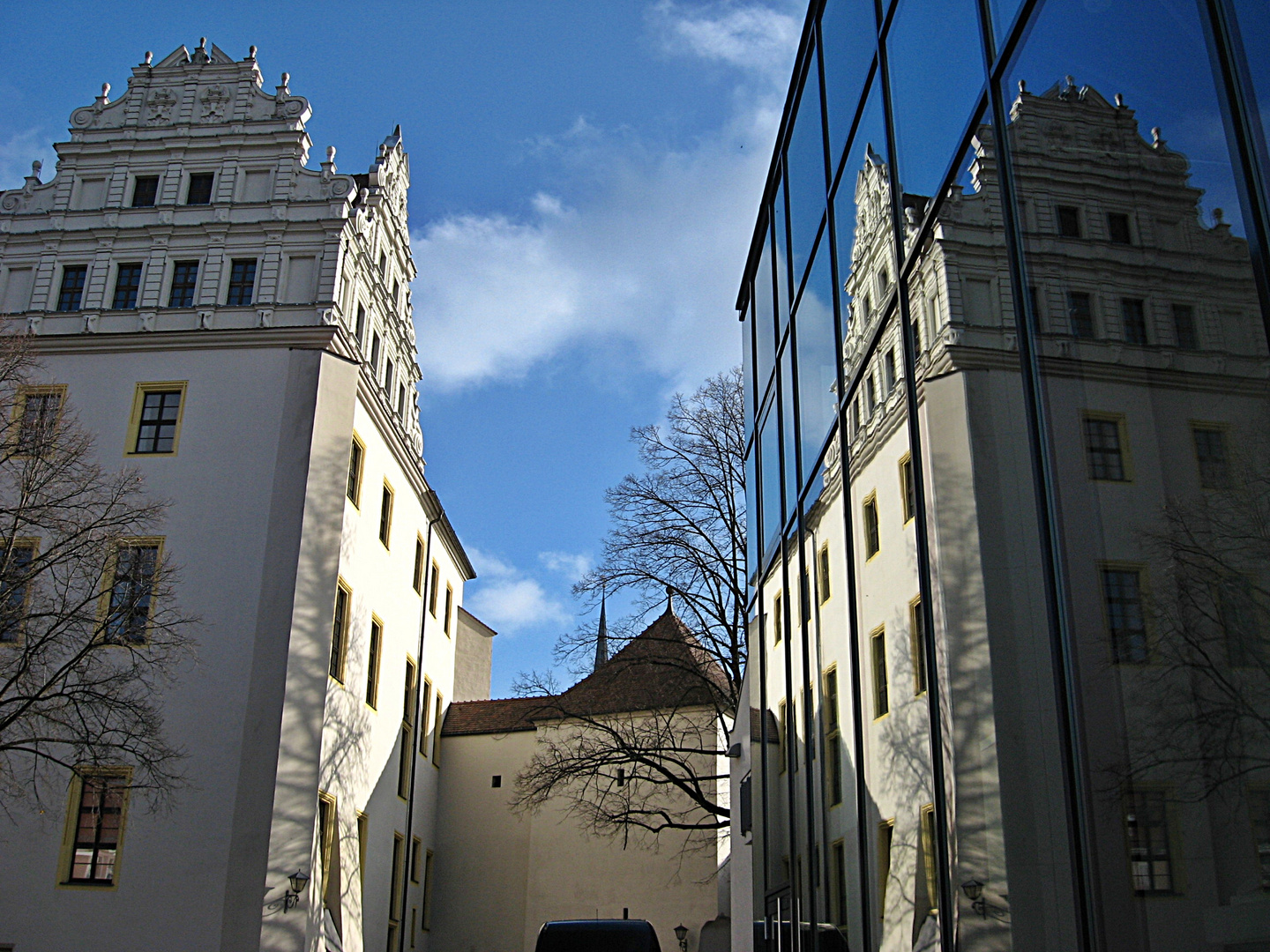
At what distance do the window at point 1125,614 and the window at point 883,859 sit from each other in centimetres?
304

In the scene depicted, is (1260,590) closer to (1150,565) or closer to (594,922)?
(1150,565)

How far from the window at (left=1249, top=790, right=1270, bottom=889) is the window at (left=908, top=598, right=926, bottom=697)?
297 centimetres

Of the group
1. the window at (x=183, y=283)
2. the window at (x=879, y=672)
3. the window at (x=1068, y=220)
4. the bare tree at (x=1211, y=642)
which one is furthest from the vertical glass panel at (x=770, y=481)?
the window at (x=183, y=283)

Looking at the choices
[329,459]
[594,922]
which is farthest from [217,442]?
[594,922]

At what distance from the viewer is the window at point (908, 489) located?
20.8 feet

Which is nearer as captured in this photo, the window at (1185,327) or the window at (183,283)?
the window at (1185,327)

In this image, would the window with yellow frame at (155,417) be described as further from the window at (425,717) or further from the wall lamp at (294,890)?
the window at (425,717)

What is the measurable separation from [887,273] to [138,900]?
17602 mm

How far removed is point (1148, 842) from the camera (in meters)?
3.65

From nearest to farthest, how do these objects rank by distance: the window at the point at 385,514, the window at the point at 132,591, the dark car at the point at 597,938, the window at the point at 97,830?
the dark car at the point at 597,938, the window at the point at 132,591, the window at the point at 97,830, the window at the point at 385,514

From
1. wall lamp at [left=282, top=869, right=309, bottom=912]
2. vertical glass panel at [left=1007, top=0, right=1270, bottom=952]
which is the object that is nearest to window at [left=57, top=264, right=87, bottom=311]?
wall lamp at [left=282, top=869, right=309, bottom=912]

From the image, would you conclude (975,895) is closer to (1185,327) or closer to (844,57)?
(1185,327)

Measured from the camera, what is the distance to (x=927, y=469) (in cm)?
605

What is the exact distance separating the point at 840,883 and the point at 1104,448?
5140 millimetres
